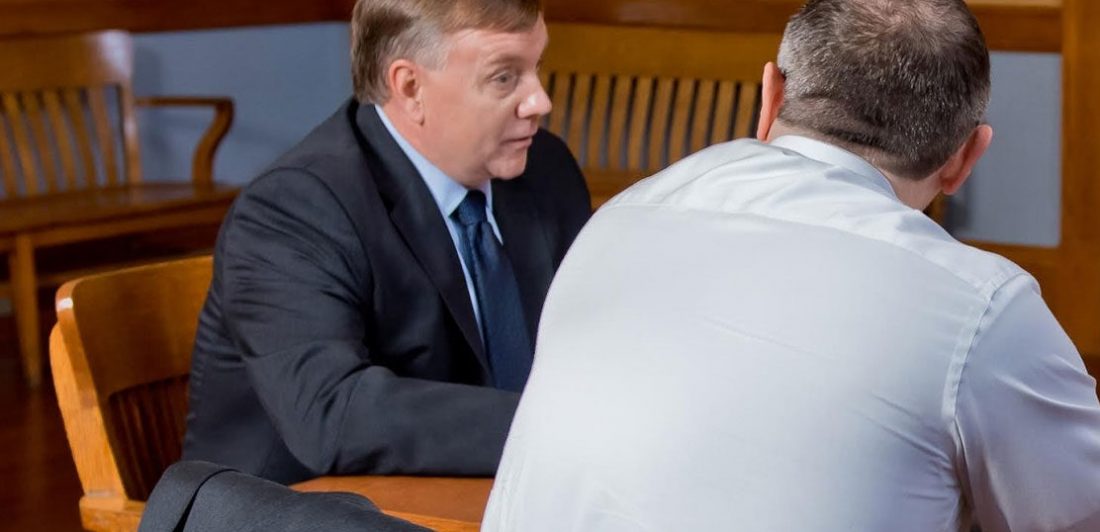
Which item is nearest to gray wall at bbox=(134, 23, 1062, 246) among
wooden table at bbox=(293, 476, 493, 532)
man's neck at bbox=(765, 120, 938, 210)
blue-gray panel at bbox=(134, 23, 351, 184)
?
blue-gray panel at bbox=(134, 23, 351, 184)

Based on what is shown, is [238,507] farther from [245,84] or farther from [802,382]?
[245,84]

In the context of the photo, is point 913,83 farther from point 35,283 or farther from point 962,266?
point 35,283

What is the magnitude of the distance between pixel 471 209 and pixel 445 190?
0.17 ft

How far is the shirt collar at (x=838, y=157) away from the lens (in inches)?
60.1

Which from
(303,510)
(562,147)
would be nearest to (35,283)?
(562,147)

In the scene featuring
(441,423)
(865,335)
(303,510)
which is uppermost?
(865,335)

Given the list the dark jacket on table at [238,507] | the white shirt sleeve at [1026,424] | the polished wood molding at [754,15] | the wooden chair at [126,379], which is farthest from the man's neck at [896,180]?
the polished wood molding at [754,15]

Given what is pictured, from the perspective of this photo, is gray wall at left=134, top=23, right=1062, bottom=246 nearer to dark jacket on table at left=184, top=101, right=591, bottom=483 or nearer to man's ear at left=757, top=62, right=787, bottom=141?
dark jacket on table at left=184, top=101, right=591, bottom=483

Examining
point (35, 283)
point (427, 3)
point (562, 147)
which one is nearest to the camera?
point (427, 3)

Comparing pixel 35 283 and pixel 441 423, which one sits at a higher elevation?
pixel 441 423

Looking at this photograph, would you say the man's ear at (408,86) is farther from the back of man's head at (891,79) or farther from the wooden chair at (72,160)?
the wooden chair at (72,160)

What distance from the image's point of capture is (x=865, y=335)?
1.35 m

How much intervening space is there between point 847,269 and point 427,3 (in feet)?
3.85

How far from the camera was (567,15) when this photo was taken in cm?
647
